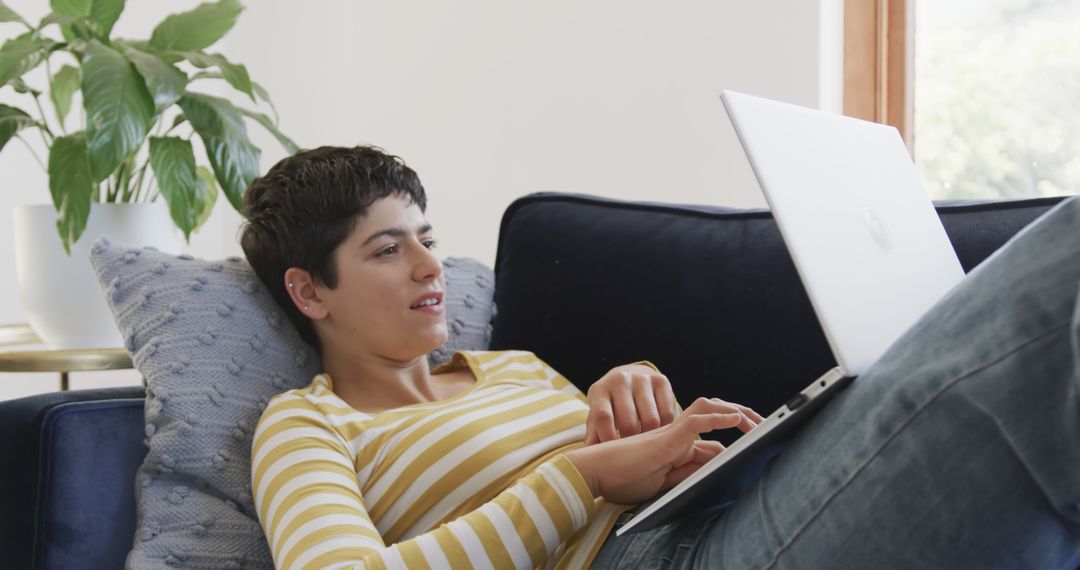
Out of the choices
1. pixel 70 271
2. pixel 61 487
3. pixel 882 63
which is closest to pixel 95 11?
pixel 70 271

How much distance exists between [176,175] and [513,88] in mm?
1088

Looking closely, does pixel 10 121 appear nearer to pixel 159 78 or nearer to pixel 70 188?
pixel 70 188

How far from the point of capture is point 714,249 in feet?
4.15

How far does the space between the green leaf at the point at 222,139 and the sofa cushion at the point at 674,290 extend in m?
0.64

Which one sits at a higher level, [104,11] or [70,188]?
[104,11]

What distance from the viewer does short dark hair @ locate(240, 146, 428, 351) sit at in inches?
49.0

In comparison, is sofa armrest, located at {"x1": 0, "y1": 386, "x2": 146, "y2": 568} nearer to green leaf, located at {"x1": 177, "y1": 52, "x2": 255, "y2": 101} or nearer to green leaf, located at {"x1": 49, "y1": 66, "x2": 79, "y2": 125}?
green leaf, located at {"x1": 177, "y1": 52, "x2": 255, "y2": 101}

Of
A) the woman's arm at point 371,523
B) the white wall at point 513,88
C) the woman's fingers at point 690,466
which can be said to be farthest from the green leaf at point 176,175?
the woman's fingers at point 690,466

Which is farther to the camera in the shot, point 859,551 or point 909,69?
point 909,69

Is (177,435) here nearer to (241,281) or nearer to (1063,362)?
(241,281)

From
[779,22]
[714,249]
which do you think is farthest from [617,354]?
[779,22]

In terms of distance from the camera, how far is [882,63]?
229cm

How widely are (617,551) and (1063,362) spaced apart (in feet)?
1.60

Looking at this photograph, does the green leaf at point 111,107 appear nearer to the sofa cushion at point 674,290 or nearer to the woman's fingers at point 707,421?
the sofa cushion at point 674,290
